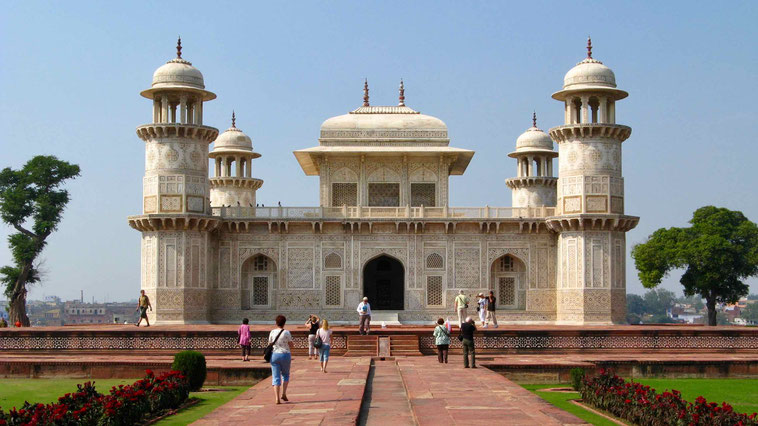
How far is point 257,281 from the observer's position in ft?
116

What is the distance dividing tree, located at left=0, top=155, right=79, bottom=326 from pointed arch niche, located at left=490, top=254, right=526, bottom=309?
19927mm

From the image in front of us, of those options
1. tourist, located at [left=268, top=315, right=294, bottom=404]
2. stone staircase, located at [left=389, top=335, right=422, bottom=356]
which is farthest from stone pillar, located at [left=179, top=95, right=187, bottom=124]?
tourist, located at [left=268, top=315, right=294, bottom=404]

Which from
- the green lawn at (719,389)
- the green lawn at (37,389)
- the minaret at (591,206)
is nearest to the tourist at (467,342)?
the green lawn at (719,389)

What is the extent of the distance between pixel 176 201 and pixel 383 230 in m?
7.63

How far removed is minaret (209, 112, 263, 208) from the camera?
1746 inches

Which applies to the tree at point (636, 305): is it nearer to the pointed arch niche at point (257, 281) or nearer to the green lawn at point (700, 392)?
the pointed arch niche at point (257, 281)

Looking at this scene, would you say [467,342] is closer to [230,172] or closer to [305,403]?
[305,403]

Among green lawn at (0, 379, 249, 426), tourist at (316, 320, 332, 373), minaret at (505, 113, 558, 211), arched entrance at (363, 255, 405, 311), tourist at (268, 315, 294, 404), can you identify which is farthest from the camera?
minaret at (505, 113, 558, 211)

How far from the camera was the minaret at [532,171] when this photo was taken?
44344 mm

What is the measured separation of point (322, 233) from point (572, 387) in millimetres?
17601

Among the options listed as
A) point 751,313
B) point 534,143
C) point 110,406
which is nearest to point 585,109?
point 534,143

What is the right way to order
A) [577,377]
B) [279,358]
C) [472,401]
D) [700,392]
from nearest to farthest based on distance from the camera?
1. [279,358]
2. [472,401]
3. [577,377]
4. [700,392]

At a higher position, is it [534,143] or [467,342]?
[534,143]

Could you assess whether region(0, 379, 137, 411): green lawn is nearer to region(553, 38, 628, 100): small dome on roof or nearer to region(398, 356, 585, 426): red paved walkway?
region(398, 356, 585, 426): red paved walkway
